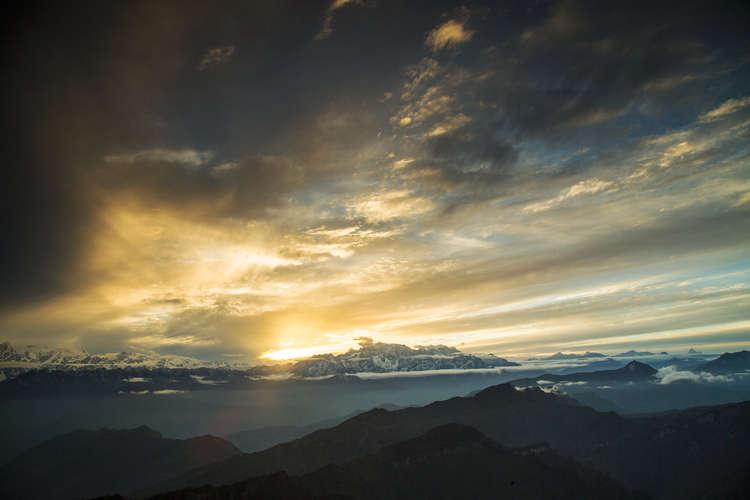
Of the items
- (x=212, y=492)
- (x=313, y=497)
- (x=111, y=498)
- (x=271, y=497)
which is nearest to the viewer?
(x=111, y=498)

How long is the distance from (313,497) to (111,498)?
Answer: 102m

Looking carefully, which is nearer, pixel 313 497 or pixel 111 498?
pixel 111 498

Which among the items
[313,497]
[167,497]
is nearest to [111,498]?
[167,497]

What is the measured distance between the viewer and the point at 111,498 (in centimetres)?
15625

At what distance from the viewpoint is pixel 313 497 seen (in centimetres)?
19700

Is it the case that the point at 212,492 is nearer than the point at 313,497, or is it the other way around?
the point at 212,492

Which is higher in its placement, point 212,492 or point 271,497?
point 212,492

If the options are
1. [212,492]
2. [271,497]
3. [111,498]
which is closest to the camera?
[111,498]

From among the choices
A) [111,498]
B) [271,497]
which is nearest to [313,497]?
[271,497]

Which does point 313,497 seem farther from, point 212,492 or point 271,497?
point 212,492

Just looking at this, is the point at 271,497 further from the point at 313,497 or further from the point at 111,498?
the point at 111,498

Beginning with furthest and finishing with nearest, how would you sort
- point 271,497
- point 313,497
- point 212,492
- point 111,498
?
point 313,497 < point 271,497 < point 212,492 < point 111,498

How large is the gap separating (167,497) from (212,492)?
20.6 metres

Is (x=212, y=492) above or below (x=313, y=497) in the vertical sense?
above
